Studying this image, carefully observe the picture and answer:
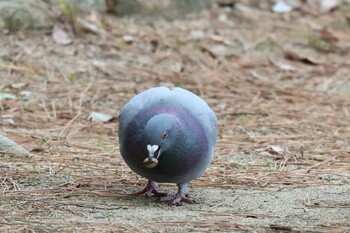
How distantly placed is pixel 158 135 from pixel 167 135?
61 millimetres

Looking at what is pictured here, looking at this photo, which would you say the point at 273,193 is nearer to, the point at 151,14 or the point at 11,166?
the point at 11,166

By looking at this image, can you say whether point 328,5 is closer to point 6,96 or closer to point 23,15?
point 23,15

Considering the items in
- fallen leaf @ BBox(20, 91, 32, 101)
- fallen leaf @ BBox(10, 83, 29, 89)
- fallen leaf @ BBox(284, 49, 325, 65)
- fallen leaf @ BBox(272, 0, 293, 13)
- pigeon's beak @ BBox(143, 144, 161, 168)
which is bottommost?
fallen leaf @ BBox(284, 49, 325, 65)

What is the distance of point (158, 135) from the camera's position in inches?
130

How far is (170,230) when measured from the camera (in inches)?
121

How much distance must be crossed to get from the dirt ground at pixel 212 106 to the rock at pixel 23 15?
0.08m

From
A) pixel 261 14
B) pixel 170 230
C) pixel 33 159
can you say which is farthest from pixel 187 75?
pixel 170 230

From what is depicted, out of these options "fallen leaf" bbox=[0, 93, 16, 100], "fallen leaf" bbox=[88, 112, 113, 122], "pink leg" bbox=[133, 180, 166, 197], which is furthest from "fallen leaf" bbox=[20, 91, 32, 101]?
"pink leg" bbox=[133, 180, 166, 197]

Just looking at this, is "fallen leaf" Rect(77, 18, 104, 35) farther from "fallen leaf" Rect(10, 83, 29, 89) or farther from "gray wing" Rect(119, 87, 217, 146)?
"gray wing" Rect(119, 87, 217, 146)

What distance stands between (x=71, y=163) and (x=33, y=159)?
21 centimetres

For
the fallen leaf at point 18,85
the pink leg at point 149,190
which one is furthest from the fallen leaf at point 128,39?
the pink leg at point 149,190

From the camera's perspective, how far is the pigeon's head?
3307 mm

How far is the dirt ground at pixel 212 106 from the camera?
11.2ft

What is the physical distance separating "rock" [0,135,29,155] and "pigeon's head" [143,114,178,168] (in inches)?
51.9
